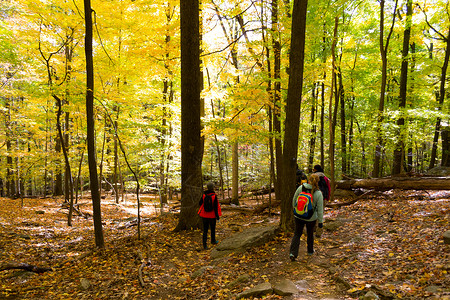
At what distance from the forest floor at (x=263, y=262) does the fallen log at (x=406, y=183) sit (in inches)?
14.2

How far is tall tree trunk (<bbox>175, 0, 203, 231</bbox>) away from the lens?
7.36 meters

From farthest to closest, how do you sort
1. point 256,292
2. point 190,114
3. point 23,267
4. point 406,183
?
point 406,183 < point 190,114 < point 23,267 < point 256,292

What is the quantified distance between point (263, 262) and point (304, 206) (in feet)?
5.27

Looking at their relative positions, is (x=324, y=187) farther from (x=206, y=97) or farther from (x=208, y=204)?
(x=206, y=97)

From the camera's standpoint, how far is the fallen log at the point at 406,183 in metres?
8.94

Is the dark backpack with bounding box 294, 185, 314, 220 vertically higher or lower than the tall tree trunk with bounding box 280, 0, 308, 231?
lower

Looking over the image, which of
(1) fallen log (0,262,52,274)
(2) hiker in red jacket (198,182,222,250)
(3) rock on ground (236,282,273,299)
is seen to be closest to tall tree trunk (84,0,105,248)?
(1) fallen log (0,262,52,274)

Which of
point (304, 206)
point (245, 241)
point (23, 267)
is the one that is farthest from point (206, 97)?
point (23, 267)

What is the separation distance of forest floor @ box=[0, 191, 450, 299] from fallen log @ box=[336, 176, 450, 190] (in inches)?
14.2

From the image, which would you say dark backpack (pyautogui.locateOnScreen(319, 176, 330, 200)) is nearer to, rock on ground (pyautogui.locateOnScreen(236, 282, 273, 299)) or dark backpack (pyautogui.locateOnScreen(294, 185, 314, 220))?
dark backpack (pyautogui.locateOnScreen(294, 185, 314, 220))

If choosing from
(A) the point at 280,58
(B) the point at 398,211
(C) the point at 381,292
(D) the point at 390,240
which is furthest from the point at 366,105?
(C) the point at 381,292

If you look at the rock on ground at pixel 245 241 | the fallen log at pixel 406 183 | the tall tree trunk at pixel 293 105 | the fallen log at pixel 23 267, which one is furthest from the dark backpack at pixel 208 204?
the fallen log at pixel 406 183

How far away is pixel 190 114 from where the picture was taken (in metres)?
7.59

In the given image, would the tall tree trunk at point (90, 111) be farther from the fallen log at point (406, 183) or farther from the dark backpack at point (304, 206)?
the fallen log at point (406, 183)
